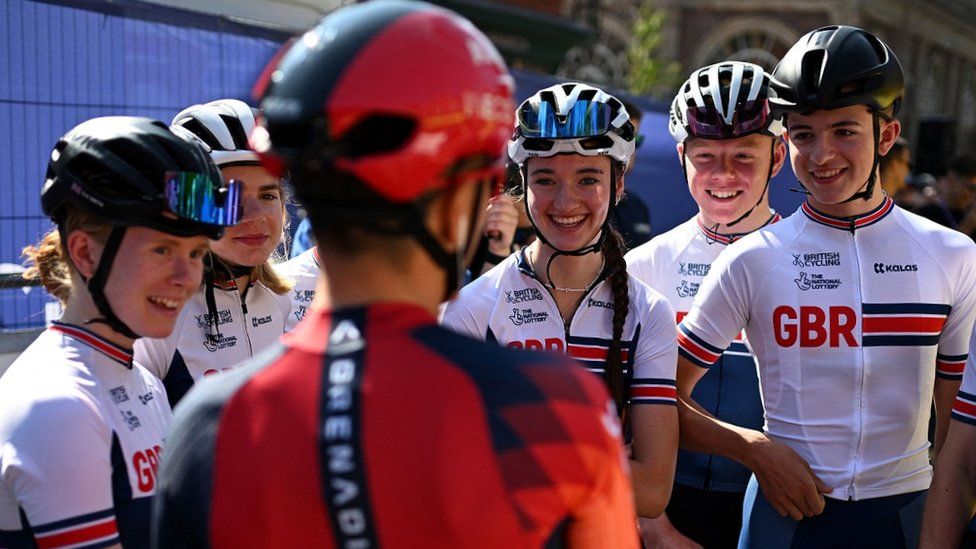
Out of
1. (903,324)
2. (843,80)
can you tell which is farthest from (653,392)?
(843,80)

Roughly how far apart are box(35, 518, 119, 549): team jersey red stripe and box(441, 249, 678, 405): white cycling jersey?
1415 mm

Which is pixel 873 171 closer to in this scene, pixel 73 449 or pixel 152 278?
pixel 152 278

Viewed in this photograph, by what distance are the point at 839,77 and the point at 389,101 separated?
7.73 feet

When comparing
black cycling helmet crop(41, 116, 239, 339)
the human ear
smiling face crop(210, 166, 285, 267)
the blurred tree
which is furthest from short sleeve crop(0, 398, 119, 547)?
the blurred tree

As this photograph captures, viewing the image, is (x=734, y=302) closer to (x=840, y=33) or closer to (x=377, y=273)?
(x=840, y=33)

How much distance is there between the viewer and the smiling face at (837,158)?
11.0 ft

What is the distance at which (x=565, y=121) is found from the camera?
3432 mm

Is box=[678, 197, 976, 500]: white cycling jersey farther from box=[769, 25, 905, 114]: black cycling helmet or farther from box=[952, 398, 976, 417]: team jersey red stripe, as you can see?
box=[769, 25, 905, 114]: black cycling helmet

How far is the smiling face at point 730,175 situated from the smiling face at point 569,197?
0.91 metres

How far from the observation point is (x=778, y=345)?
3299 mm

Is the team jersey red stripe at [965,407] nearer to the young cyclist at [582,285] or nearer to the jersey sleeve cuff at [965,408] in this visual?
the jersey sleeve cuff at [965,408]

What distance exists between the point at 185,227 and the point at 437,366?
1324 mm

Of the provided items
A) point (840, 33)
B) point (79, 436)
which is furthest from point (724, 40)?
point (79, 436)

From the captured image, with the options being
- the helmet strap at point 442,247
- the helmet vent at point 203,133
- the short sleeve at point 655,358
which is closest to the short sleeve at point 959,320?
the short sleeve at point 655,358
